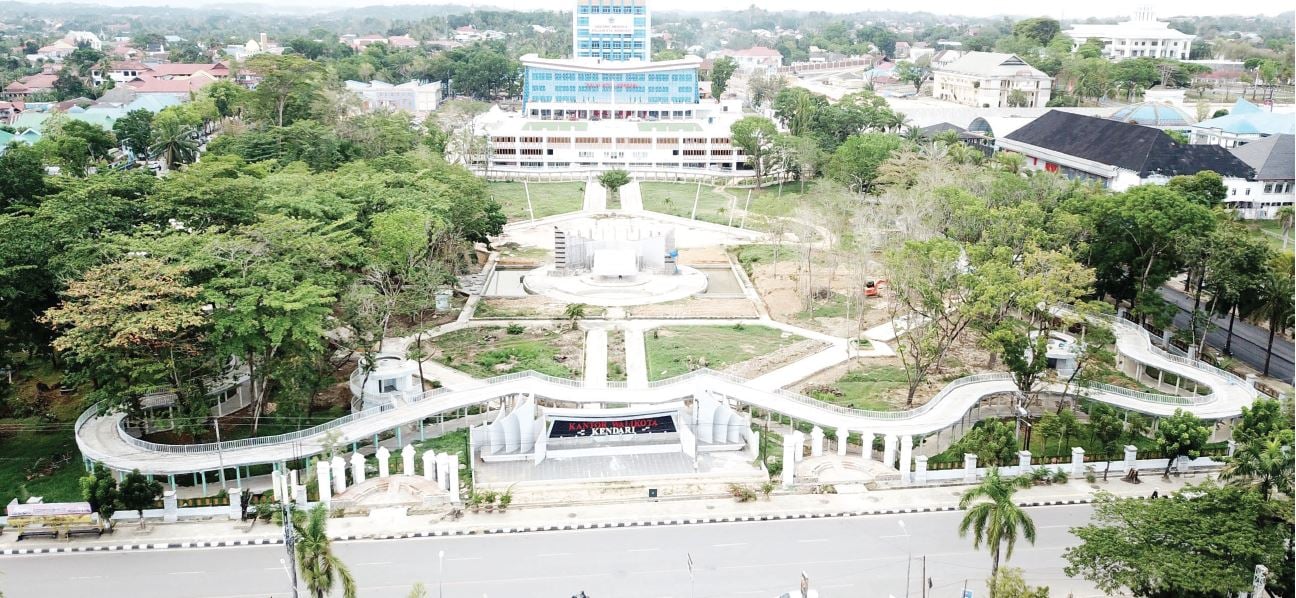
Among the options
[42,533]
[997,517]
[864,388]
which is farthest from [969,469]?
[42,533]

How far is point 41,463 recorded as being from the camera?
1613 inches

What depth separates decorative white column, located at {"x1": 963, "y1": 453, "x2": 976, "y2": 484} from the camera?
39.3 meters

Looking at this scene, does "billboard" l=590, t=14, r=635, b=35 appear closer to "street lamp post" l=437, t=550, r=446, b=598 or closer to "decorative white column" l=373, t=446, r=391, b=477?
"decorative white column" l=373, t=446, r=391, b=477

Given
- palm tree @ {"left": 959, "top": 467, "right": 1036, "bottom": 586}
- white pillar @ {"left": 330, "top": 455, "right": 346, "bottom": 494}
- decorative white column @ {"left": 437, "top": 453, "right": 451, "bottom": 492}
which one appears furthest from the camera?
white pillar @ {"left": 330, "top": 455, "right": 346, "bottom": 494}

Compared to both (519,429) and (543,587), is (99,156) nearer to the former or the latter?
(519,429)

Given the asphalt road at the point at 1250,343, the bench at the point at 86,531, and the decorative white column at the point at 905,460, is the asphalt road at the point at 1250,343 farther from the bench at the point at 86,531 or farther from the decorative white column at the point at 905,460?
the bench at the point at 86,531

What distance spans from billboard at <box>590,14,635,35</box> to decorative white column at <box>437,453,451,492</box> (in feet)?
363

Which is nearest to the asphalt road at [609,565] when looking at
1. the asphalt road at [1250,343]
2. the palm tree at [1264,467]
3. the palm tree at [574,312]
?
the palm tree at [1264,467]

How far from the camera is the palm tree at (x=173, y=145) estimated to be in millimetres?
85750

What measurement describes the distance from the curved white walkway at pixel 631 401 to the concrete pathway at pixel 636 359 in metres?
1.35

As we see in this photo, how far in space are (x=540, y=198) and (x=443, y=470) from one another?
199ft

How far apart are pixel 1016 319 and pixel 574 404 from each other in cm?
2088

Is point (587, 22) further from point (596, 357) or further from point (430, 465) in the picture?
point (430, 465)

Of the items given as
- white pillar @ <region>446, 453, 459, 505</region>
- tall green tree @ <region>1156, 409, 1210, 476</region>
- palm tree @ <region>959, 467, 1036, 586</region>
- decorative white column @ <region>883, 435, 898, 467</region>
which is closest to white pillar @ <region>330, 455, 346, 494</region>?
white pillar @ <region>446, 453, 459, 505</region>
